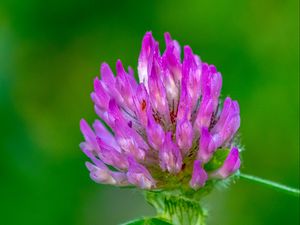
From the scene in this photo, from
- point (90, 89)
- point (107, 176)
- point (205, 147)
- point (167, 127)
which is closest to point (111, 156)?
point (107, 176)

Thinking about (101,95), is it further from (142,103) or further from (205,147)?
(205,147)

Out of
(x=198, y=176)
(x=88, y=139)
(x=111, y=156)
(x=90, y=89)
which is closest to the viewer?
(x=198, y=176)

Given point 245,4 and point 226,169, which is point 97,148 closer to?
point 226,169

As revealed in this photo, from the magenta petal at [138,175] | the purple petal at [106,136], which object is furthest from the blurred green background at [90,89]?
the magenta petal at [138,175]

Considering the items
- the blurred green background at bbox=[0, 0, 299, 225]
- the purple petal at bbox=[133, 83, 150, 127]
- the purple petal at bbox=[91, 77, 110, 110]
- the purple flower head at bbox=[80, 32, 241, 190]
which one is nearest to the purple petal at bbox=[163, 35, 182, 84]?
the purple flower head at bbox=[80, 32, 241, 190]

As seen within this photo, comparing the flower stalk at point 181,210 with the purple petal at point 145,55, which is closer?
the flower stalk at point 181,210

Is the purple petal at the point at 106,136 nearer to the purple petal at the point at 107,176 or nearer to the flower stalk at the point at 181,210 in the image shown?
the purple petal at the point at 107,176
